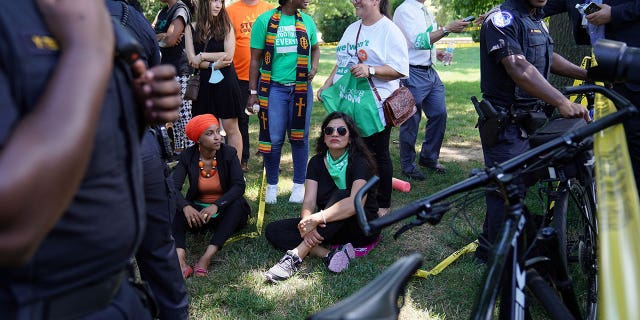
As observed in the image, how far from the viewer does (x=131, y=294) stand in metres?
1.46

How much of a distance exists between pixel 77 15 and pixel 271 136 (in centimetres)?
419

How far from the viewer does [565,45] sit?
6.31 metres

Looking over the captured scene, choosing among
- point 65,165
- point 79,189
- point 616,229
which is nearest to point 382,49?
point 616,229

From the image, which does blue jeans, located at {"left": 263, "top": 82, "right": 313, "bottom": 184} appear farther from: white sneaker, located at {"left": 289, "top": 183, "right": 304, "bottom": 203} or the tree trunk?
the tree trunk

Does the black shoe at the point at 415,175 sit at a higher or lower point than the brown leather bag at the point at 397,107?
lower

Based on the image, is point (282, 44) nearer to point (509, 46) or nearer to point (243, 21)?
point (243, 21)

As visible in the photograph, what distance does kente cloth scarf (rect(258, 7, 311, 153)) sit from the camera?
5.20 metres

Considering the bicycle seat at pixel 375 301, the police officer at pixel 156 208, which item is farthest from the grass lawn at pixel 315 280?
the bicycle seat at pixel 375 301

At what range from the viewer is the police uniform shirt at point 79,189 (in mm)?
1148

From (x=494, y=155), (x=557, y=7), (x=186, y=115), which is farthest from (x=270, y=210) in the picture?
(x=557, y=7)

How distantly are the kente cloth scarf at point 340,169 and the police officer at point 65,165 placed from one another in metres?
3.12

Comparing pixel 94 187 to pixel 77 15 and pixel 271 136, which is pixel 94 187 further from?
pixel 271 136

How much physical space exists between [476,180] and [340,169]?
2.57 m

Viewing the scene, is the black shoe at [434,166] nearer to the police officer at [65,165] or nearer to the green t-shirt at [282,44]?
the green t-shirt at [282,44]
